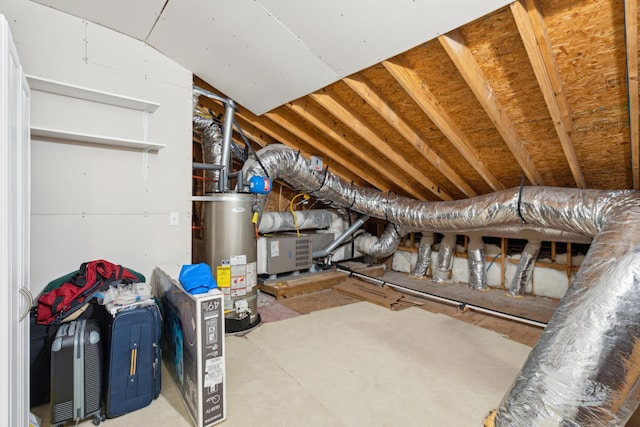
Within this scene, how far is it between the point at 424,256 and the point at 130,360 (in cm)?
405

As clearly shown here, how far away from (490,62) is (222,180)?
2217 mm

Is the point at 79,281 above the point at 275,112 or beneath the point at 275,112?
beneath

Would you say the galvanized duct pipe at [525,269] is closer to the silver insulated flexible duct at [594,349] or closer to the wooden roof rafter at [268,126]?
the silver insulated flexible duct at [594,349]

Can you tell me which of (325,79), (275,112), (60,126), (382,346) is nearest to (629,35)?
(325,79)

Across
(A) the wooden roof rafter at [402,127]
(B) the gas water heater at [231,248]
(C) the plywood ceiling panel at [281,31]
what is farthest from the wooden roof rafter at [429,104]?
(B) the gas water heater at [231,248]

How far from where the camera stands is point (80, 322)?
65.2 inches

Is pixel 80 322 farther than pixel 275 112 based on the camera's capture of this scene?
No

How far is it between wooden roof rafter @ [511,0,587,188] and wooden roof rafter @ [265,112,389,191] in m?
2.03

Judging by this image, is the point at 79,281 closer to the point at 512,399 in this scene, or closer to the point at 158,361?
the point at 158,361

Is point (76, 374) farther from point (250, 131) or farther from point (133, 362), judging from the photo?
point (250, 131)

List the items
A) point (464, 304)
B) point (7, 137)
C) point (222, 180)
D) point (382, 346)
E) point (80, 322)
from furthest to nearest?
point (464, 304) < point (222, 180) < point (382, 346) < point (80, 322) < point (7, 137)

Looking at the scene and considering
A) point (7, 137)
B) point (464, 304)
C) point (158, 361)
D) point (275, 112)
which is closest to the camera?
point (7, 137)

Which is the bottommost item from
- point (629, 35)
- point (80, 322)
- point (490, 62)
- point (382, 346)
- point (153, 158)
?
point (382, 346)

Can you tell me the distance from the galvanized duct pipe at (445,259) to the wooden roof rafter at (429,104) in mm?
1723
